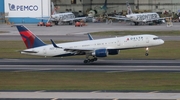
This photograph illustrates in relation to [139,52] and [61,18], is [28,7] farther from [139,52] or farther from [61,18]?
[139,52]

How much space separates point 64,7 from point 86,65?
103722mm

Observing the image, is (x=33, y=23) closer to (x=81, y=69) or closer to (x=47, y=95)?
(x=81, y=69)

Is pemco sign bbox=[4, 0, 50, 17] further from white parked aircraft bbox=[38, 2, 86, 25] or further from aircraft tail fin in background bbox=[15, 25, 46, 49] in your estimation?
aircraft tail fin in background bbox=[15, 25, 46, 49]

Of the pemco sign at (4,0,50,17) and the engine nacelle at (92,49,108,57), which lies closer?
the engine nacelle at (92,49,108,57)

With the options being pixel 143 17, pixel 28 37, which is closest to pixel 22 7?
pixel 143 17

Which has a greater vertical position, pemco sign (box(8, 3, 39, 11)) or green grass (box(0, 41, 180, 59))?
pemco sign (box(8, 3, 39, 11))

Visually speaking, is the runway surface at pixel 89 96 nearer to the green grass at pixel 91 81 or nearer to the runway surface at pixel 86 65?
the green grass at pixel 91 81

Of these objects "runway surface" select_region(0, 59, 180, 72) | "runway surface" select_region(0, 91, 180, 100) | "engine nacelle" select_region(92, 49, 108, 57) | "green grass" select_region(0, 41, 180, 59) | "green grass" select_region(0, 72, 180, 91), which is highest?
"engine nacelle" select_region(92, 49, 108, 57)

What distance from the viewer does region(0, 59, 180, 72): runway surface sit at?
50344 mm

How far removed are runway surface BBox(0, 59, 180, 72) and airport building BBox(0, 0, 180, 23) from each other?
3043 inches

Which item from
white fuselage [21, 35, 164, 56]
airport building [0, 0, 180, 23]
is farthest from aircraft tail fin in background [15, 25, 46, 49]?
airport building [0, 0, 180, 23]

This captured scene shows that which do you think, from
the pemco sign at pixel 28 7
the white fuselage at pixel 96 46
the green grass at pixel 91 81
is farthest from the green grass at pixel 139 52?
the pemco sign at pixel 28 7

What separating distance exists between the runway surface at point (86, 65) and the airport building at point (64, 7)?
77303 mm

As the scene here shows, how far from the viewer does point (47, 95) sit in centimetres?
3409
